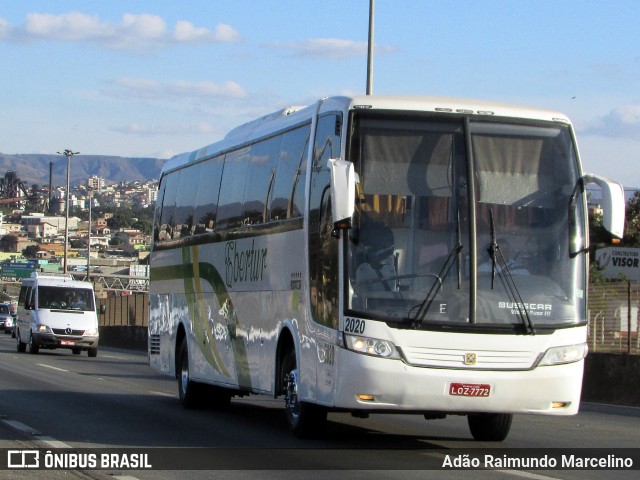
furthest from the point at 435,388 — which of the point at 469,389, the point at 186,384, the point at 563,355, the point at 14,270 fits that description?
the point at 14,270

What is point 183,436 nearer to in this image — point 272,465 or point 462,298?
point 272,465

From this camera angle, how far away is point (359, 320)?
1196 cm

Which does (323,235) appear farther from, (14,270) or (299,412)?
(14,270)

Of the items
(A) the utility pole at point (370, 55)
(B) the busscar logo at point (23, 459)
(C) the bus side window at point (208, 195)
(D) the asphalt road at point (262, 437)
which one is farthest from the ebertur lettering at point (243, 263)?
(A) the utility pole at point (370, 55)

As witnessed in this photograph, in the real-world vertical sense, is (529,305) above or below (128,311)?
above

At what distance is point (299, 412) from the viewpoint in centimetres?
1350

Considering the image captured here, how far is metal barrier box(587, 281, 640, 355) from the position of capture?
2217 centimetres

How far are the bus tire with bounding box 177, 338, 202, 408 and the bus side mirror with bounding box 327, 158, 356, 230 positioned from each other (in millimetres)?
7433

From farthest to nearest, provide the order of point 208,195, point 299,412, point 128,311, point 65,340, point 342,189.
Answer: point 128,311, point 65,340, point 208,195, point 299,412, point 342,189

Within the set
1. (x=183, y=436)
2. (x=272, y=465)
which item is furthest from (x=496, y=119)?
(x=183, y=436)

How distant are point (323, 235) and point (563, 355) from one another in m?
2.57

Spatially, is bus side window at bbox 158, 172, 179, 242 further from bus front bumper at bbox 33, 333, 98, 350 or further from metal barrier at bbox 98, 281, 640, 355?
bus front bumper at bbox 33, 333, 98, 350

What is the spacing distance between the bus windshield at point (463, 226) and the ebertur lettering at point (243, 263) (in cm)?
315

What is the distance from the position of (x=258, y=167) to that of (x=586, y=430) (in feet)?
17.0
